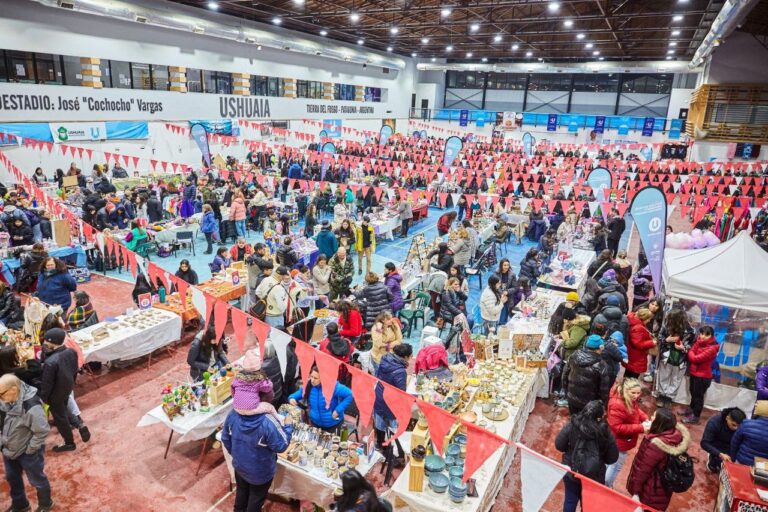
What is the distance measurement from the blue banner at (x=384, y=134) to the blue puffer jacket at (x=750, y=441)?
25.3m

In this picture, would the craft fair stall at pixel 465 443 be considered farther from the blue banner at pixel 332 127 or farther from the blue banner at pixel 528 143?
the blue banner at pixel 528 143

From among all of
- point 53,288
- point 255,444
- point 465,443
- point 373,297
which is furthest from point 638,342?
point 53,288

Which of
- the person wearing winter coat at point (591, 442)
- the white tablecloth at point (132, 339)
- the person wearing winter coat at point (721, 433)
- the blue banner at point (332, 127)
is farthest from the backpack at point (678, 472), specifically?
the blue banner at point (332, 127)

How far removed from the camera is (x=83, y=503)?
15.5ft

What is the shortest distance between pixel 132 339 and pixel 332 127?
80.3 feet

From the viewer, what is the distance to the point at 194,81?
73.0 feet

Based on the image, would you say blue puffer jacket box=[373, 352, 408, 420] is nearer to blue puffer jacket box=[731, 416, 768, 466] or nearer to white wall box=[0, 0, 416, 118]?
blue puffer jacket box=[731, 416, 768, 466]

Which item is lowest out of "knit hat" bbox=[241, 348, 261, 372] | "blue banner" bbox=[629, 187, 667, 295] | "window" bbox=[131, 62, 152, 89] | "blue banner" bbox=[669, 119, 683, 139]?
"knit hat" bbox=[241, 348, 261, 372]

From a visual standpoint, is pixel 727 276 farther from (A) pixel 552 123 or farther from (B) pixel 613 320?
(A) pixel 552 123

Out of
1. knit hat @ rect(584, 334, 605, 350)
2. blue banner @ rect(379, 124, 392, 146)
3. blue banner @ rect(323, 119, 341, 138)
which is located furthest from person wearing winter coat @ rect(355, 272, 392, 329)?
blue banner @ rect(323, 119, 341, 138)

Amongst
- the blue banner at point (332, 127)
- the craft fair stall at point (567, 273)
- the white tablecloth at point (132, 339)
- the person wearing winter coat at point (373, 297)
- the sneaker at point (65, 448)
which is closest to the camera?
the sneaker at point (65, 448)

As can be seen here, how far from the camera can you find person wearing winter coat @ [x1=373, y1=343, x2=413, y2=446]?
16.5ft

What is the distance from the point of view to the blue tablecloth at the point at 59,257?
349 inches

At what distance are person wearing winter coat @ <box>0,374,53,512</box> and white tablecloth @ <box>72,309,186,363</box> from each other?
6.77 feet
